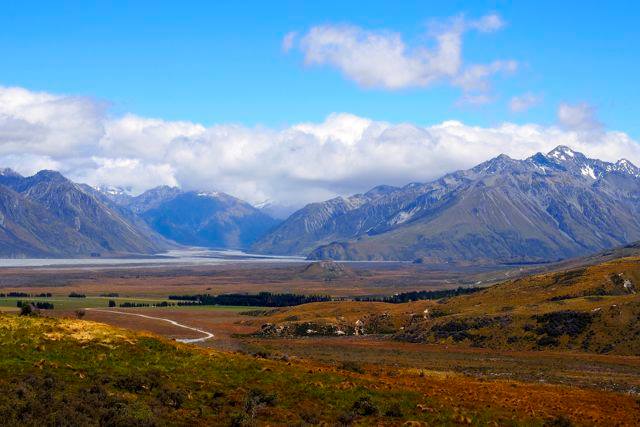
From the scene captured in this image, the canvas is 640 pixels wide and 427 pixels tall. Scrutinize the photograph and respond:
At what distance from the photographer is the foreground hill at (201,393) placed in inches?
1201

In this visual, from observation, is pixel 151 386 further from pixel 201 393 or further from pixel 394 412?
pixel 394 412

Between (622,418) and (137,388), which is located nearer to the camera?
(137,388)

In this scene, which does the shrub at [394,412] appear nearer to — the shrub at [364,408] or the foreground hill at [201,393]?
the foreground hill at [201,393]

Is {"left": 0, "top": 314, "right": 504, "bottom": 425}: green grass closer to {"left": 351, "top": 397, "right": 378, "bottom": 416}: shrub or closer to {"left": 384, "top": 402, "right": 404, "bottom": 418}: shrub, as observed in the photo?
{"left": 351, "top": 397, "right": 378, "bottom": 416}: shrub

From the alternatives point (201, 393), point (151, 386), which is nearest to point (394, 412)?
point (201, 393)

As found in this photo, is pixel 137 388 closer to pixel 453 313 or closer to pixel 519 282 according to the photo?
pixel 453 313

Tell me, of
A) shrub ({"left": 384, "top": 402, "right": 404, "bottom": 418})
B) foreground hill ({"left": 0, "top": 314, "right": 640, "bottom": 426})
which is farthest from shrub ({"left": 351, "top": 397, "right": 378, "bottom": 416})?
shrub ({"left": 384, "top": 402, "right": 404, "bottom": 418})

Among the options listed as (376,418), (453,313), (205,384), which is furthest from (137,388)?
(453,313)

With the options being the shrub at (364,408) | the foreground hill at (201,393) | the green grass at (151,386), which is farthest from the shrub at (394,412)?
the shrub at (364,408)

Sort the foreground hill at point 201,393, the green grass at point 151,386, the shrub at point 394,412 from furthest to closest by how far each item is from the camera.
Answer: the shrub at point 394,412, the foreground hill at point 201,393, the green grass at point 151,386

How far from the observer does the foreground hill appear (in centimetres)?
3052

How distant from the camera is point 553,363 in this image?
3457 inches

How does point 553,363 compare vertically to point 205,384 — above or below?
below

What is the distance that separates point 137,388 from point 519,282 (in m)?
142
